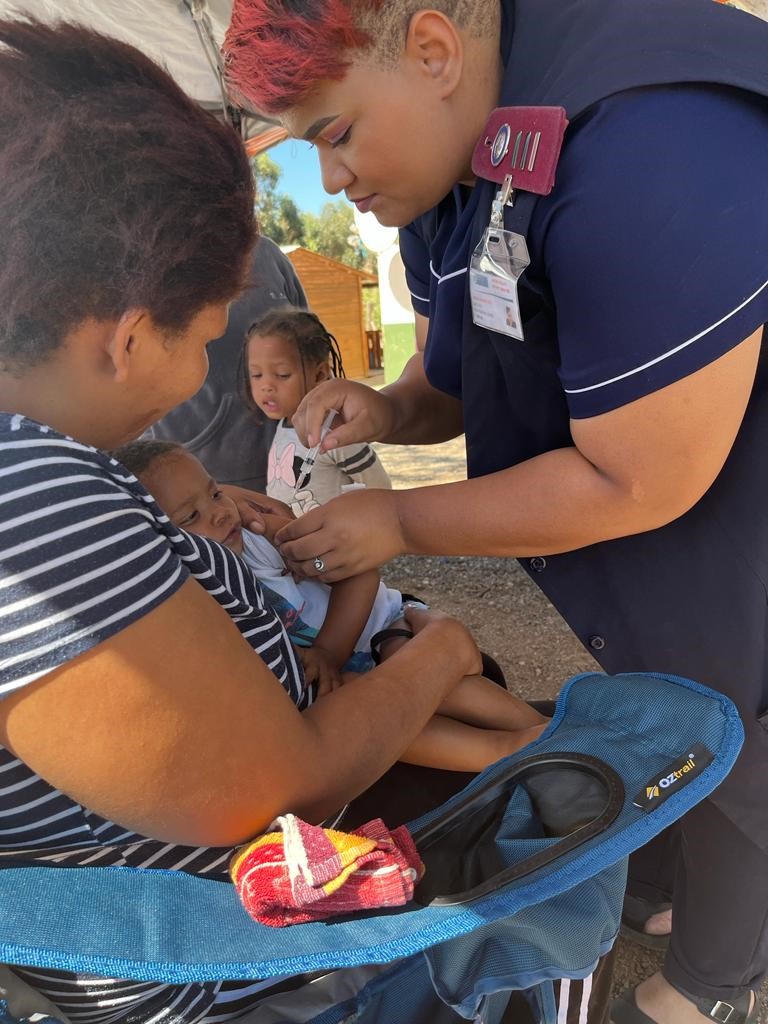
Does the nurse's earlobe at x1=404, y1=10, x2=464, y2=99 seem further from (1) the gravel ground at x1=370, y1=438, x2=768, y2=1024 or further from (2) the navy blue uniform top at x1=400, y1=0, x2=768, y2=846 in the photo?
(1) the gravel ground at x1=370, y1=438, x2=768, y2=1024

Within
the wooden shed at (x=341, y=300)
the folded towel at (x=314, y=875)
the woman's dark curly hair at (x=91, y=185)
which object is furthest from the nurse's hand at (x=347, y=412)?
the wooden shed at (x=341, y=300)

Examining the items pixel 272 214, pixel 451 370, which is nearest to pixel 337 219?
pixel 272 214

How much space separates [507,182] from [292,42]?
0.36m

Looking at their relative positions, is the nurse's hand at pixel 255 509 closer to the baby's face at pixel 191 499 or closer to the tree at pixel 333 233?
the baby's face at pixel 191 499

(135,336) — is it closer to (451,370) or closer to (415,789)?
(451,370)

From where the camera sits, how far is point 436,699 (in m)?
1.22

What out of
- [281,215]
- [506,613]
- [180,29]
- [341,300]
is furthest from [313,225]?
[506,613]

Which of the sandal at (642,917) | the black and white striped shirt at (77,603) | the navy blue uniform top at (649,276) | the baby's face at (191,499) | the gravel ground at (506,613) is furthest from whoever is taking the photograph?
the gravel ground at (506,613)

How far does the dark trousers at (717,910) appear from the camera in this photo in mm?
1605

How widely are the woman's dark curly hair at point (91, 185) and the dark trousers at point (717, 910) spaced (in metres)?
1.42

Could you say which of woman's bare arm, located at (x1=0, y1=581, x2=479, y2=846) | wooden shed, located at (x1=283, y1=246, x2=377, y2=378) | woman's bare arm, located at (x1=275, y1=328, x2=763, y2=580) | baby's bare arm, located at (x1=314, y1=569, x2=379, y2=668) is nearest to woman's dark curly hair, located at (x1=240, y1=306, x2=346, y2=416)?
baby's bare arm, located at (x1=314, y1=569, x2=379, y2=668)

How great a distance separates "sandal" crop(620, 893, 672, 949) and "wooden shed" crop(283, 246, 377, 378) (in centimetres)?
1442

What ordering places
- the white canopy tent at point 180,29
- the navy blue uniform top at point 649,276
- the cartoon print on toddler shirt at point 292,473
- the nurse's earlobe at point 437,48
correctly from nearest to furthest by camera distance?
1. the navy blue uniform top at point 649,276
2. the nurse's earlobe at point 437,48
3. the cartoon print on toddler shirt at point 292,473
4. the white canopy tent at point 180,29

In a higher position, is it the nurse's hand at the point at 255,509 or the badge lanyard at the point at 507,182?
the badge lanyard at the point at 507,182
